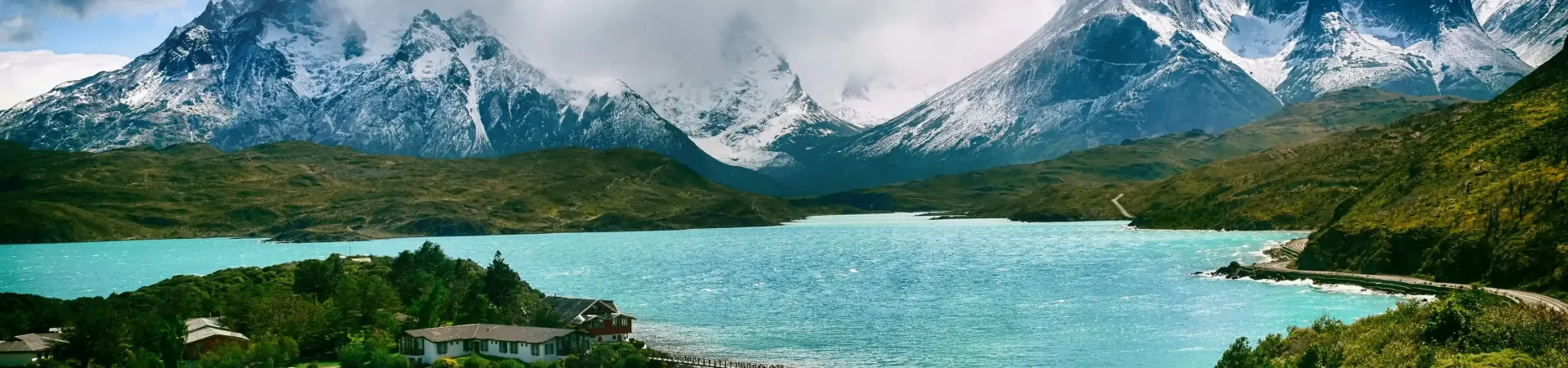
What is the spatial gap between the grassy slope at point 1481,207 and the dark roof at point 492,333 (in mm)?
81855

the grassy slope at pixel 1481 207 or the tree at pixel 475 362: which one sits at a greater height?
the grassy slope at pixel 1481 207

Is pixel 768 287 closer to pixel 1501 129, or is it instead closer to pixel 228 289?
pixel 228 289

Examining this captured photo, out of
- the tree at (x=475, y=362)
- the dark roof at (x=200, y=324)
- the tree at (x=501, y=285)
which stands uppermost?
the tree at (x=501, y=285)

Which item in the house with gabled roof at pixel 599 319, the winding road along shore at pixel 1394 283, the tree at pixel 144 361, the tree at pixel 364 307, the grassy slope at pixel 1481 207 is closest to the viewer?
the tree at pixel 144 361

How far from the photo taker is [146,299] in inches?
4205

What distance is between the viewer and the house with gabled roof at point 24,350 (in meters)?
84.0

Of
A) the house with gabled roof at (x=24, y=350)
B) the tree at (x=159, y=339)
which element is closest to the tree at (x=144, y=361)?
the tree at (x=159, y=339)

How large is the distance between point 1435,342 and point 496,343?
64.1 metres

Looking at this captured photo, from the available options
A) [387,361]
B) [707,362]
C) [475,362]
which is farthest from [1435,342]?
[387,361]

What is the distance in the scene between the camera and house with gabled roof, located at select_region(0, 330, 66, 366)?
84.0 meters

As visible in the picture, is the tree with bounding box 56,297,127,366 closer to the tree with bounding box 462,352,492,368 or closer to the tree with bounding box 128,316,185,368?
the tree with bounding box 128,316,185,368

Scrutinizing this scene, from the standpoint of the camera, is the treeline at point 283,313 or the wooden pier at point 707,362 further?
the wooden pier at point 707,362

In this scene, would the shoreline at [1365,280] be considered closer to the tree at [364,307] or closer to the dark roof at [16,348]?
the tree at [364,307]

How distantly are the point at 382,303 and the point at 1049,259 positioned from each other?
121065mm
